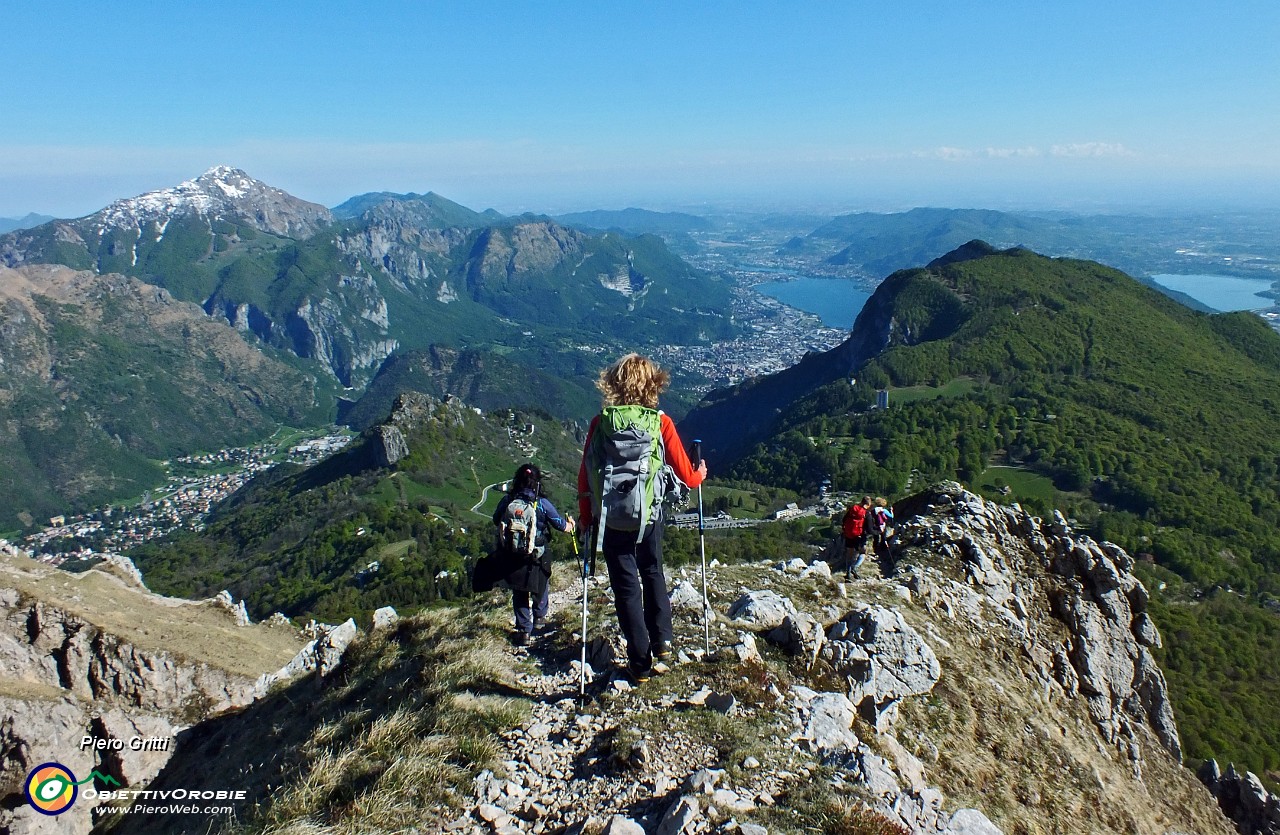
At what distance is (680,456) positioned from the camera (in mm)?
8250

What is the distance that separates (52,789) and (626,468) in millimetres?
12856

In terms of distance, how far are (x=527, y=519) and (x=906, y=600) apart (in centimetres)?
918

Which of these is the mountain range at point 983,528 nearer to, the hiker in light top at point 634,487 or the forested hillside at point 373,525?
the forested hillside at point 373,525

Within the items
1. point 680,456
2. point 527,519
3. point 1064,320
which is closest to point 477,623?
point 527,519

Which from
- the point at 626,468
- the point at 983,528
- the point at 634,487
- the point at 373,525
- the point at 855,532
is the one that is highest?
the point at 626,468

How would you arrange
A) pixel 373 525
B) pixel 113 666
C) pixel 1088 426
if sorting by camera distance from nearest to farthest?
pixel 113 666 → pixel 1088 426 → pixel 373 525

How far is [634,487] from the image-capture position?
7547 millimetres

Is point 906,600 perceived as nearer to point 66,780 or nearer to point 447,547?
point 66,780

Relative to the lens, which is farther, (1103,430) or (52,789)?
(1103,430)

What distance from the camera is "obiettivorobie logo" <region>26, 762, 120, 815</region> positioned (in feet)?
36.3

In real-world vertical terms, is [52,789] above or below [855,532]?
below

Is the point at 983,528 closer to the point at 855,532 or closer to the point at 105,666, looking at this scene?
the point at 855,532

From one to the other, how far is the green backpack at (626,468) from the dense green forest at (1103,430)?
39.3m

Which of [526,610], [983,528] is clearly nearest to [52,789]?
[526,610]
